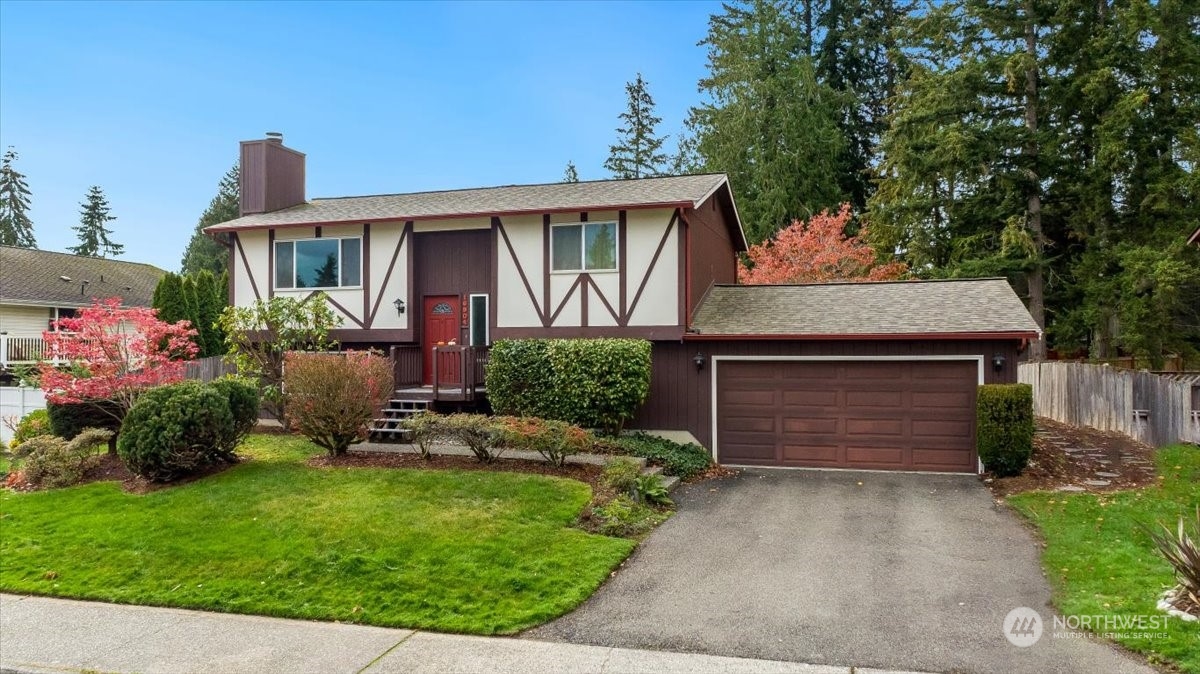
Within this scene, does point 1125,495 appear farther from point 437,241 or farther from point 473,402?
point 437,241

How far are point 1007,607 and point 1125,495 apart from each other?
508cm

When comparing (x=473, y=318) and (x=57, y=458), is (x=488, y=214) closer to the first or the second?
(x=473, y=318)

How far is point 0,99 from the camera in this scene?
15969 mm

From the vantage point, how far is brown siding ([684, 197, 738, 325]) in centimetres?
1345

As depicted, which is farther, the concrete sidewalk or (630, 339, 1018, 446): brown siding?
(630, 339, 1018, 446): brown siding

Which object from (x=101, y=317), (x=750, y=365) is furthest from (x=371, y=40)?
(x=750, y=365)

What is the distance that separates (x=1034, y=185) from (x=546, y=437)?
20151 millimetres

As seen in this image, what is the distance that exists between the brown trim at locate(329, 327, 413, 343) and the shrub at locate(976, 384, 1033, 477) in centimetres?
1101

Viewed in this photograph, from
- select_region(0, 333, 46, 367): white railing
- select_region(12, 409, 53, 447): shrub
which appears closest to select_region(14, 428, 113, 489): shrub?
select_region(12, 409, 53, 447): shrub

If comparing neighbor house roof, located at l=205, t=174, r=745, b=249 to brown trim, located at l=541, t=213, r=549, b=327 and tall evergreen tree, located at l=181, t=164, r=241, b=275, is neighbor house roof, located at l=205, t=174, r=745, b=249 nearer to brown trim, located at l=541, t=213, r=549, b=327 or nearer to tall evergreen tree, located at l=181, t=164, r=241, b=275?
brown trim, located at l=541, t=213, r=549, b=327

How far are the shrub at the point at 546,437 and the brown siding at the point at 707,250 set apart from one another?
12.5 feet

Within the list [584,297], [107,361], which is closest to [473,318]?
[584,297]

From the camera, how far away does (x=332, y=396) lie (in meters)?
10.4

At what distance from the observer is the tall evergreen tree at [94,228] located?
5144 centimetres
